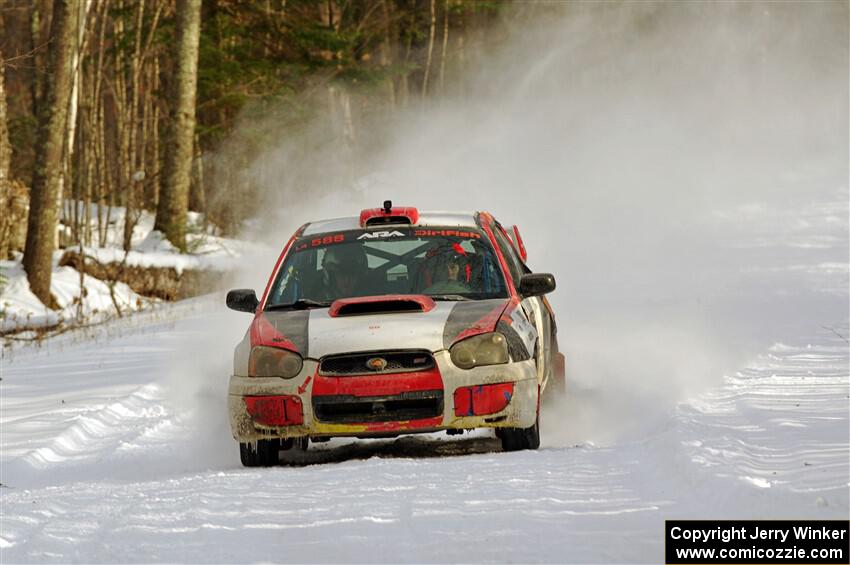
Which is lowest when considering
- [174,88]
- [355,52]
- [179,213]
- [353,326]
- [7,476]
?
[7,476]

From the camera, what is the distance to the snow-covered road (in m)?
5.11

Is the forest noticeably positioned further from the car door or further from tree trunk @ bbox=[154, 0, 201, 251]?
the car door

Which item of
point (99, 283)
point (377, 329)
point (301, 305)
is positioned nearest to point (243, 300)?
point (301, 305)

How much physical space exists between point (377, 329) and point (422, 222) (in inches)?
73.8

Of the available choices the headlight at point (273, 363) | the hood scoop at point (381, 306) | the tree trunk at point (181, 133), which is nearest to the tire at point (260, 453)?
the headlight at point (273, 363)

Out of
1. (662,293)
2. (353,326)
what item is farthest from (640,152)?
(353,326)

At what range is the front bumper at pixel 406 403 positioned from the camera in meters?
7.28

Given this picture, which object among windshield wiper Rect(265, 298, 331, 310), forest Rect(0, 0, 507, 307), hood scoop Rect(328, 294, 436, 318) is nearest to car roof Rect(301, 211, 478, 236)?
windshield wiper Rect(265, 298, 331, 310)

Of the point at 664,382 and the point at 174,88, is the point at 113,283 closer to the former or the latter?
the point at 174,88

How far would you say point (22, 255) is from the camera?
68.7 ft

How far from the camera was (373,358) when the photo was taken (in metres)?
7.32

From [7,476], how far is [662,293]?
11.7 meters

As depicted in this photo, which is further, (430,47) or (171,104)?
(430,47)

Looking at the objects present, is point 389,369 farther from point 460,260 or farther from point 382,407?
point 460,260
